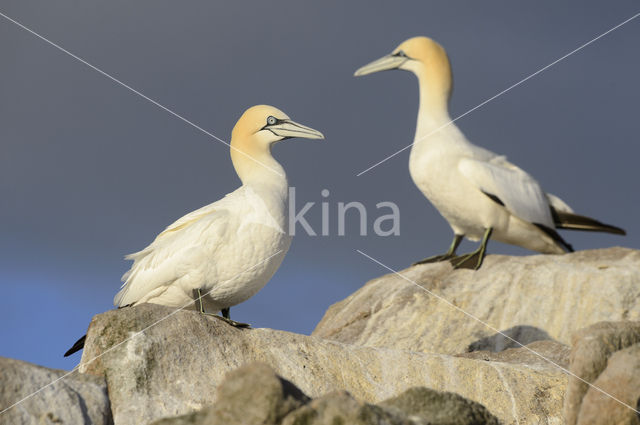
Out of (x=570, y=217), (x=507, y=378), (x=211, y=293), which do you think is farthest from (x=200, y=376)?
(x=570, y=217)

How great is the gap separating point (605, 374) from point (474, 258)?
6753 mm

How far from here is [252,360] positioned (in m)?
7.92

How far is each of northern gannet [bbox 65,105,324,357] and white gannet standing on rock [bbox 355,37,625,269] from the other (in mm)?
4164

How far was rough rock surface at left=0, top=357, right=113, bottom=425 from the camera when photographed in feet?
20.7

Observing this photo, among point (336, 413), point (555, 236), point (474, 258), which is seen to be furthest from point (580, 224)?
point (336, 413)

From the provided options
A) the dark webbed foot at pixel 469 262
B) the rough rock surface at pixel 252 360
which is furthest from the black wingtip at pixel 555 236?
the rough rock surface at pixel 252 360

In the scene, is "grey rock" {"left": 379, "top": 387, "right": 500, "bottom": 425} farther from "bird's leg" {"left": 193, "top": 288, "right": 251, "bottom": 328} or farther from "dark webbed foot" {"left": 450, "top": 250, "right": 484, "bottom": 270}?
"dark webbed foot" {"left": 450, "top": 250, "right": 484, "bottom": 270}

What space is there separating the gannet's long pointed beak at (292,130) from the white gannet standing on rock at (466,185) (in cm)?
308

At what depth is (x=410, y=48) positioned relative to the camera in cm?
1451

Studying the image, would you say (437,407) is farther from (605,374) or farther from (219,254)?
(219,254)

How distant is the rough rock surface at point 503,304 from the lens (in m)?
12.7

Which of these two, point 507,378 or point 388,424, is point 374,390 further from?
point 388,424

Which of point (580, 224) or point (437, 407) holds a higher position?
point (437, 407)

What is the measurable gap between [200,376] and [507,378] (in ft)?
10.8
